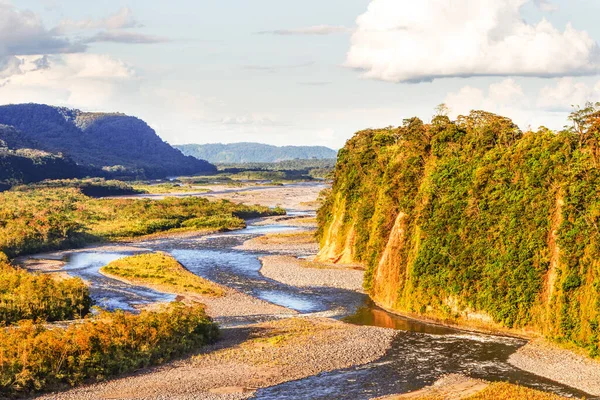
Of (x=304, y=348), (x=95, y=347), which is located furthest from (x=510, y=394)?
(x=95, y=347)

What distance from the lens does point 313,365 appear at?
46656mm

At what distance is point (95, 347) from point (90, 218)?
351 ft

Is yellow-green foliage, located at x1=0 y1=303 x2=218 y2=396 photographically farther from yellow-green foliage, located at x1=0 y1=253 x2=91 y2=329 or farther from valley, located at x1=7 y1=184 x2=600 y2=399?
yellow-green foliage, located at x1=0 y1=253 x2=91 y2=329

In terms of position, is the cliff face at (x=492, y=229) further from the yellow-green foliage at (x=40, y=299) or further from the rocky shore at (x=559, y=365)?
the yellow-green foliage at (x=40, y=299)

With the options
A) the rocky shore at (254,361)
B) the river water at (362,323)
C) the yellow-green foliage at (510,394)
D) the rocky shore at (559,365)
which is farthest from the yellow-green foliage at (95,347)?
the rocky shore at (559,365)

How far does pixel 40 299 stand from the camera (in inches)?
2295

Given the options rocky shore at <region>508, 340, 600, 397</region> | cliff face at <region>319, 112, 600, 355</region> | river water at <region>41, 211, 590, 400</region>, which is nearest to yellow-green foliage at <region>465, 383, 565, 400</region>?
river water at <region>41, 211, 590, 400</region>

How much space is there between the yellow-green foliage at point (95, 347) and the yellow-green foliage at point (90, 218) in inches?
2264

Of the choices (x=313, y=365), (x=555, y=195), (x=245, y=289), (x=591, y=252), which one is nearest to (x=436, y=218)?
(x=555, y=195)

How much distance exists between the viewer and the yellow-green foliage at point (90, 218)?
10906 centimetres

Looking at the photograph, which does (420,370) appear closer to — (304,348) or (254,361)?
(304,348)

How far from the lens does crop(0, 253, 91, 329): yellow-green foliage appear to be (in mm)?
56781

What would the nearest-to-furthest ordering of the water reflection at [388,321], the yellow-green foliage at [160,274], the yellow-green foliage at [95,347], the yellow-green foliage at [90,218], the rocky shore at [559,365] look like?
the yellow-green foliage at [95,347], the rocky shore at [559,365], the water reflection at [388,321], the yellow-green foliage at [160,274], the yellow-green foliage at [90,218]

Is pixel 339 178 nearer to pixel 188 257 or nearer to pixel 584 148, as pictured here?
pixel 188 257
